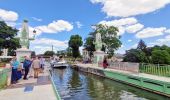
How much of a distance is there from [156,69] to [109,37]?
130 feet

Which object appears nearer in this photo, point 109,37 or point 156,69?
point 156,69

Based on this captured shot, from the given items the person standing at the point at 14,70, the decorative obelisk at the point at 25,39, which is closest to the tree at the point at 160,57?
the decorative obelisk at the point at 25,39

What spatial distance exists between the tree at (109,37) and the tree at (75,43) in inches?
629

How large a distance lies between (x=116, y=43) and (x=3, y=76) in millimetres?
46048

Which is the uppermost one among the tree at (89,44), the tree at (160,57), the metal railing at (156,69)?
the tree at (89,44)

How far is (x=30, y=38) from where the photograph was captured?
25.5m

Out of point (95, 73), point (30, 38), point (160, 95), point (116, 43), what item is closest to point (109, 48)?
point (116, 43)

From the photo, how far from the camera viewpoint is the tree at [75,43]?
238ft

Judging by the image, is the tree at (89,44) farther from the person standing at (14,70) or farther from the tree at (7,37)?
the person standing at (14,70)

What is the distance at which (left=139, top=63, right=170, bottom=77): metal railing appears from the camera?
16841 millimetres

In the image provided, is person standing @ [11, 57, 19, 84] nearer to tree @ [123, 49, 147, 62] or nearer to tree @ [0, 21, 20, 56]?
tree @ [0, 21, 20, 56]

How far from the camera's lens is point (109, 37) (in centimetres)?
5738

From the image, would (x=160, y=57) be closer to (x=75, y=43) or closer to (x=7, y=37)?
(x=75, y=43)

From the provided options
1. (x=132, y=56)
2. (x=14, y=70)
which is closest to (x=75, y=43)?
(x=132, y=56)
